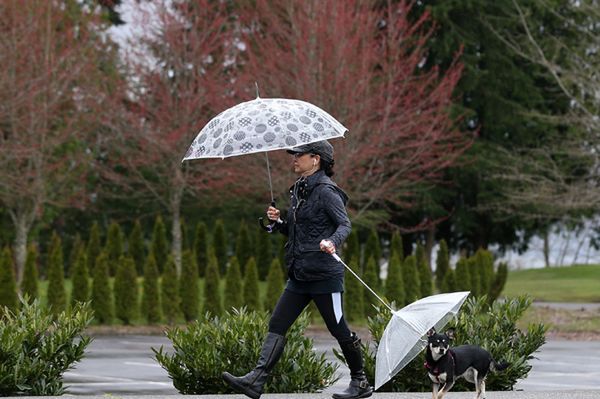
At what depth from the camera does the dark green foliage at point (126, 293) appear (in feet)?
83.1

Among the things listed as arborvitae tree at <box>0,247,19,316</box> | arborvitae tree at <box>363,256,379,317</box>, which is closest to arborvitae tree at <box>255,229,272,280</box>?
arborvitae tree at <box>363,256,379,317</box>

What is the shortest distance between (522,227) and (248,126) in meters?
37.8

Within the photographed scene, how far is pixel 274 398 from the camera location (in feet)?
30.3

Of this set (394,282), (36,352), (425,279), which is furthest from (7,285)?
(36,352)

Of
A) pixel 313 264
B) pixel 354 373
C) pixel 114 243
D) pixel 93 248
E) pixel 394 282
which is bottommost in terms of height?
pixel 354 373

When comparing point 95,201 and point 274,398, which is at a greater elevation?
point 95,201

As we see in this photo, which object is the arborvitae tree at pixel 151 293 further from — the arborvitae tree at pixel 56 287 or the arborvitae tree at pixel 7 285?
the arborvitae tree at pixel 7 285

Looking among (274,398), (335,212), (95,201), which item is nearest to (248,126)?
(335,212)

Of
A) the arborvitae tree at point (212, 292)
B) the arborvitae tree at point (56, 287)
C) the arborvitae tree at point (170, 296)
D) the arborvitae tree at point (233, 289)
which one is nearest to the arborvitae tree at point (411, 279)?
the arborvitae tree at point (233, 289)

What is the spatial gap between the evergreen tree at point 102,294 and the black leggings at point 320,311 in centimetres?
1653

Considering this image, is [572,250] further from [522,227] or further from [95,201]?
[95,201]

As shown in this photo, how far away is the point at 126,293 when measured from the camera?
2534cm

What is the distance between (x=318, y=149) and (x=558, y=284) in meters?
29.8

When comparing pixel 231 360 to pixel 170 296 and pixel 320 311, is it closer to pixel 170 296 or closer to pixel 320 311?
pixel 320 311
